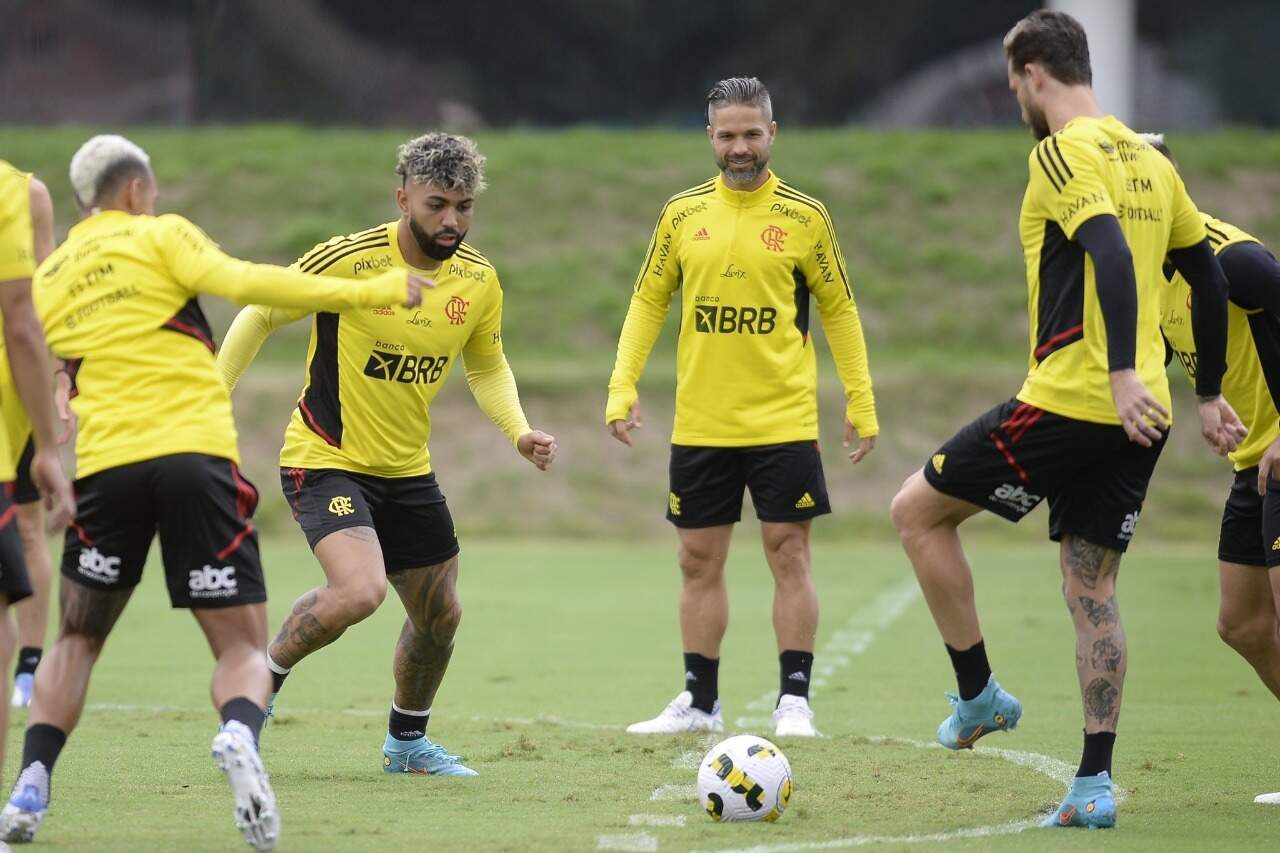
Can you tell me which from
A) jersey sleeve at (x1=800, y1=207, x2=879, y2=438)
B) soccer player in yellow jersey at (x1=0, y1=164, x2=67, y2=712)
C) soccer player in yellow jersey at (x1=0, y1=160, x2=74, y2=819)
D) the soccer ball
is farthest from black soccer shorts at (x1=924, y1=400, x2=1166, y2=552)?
soccer player in yellow jersey at (x1=0, y1=164, x2=67, y2=712)

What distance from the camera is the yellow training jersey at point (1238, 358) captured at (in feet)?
21.0

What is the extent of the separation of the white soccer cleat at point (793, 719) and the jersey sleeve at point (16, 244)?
13.4 feet

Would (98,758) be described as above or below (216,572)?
below

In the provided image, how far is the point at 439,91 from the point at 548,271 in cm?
554

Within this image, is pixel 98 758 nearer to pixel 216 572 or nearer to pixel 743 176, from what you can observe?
pixel 216 572

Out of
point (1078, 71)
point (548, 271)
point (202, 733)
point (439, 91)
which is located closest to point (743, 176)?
point (1078, 71)

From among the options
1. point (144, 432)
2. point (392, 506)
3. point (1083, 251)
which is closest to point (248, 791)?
point (144, 432)

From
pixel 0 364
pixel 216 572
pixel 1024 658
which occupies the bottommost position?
pixel 1024 658

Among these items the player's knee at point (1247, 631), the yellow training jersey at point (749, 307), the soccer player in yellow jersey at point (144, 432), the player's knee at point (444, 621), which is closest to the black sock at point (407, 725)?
the player's knee at point (444, 621)

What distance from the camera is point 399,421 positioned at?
23.0 feet

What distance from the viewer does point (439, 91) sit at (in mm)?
28172

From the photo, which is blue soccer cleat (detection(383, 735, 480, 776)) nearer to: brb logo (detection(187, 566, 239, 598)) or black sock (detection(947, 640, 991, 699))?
brb logo (detection(187, 566, 239, 598))

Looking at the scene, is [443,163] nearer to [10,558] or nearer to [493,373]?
[493,373]

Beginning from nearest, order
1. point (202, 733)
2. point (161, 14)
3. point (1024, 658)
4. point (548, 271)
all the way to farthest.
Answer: point (202, 733), point (1024, 658), point (548, 271), point (161, 14)
